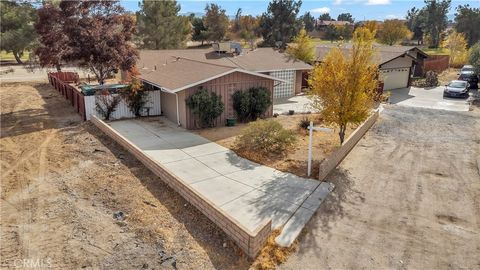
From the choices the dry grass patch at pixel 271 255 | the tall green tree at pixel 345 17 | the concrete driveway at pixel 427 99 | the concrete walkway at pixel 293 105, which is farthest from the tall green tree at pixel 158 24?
the tall green tree at pixel 345 17

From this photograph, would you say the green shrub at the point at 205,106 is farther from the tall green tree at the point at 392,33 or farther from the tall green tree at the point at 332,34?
the tall green tree at the point at 332,34

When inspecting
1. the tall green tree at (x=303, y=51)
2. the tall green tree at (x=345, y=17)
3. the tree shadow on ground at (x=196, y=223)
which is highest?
the tall green tree at (x=345, y=17)

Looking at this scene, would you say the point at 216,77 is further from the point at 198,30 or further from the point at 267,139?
the point at 198,30

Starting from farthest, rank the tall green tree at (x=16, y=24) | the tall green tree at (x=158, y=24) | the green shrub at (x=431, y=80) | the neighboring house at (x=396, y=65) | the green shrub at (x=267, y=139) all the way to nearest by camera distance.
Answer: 1. the tall green tree at (x=158, y=24)
2. the tall green tree at (x=16, y=24)
3. the green shrub at (x=431, y=80)
4. the neighboring house at (x=396, y=65)
5. the green shrub at (x=267, y=139)

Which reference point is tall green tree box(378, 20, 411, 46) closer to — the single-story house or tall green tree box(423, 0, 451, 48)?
tall green tree box(423, 0, 451, 48)

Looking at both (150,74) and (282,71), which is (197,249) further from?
(282,71)

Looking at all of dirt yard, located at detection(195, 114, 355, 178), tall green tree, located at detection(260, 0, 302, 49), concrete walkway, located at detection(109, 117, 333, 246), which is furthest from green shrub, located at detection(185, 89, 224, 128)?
tall green tree, located at detection(260, 0, 302, 49)
